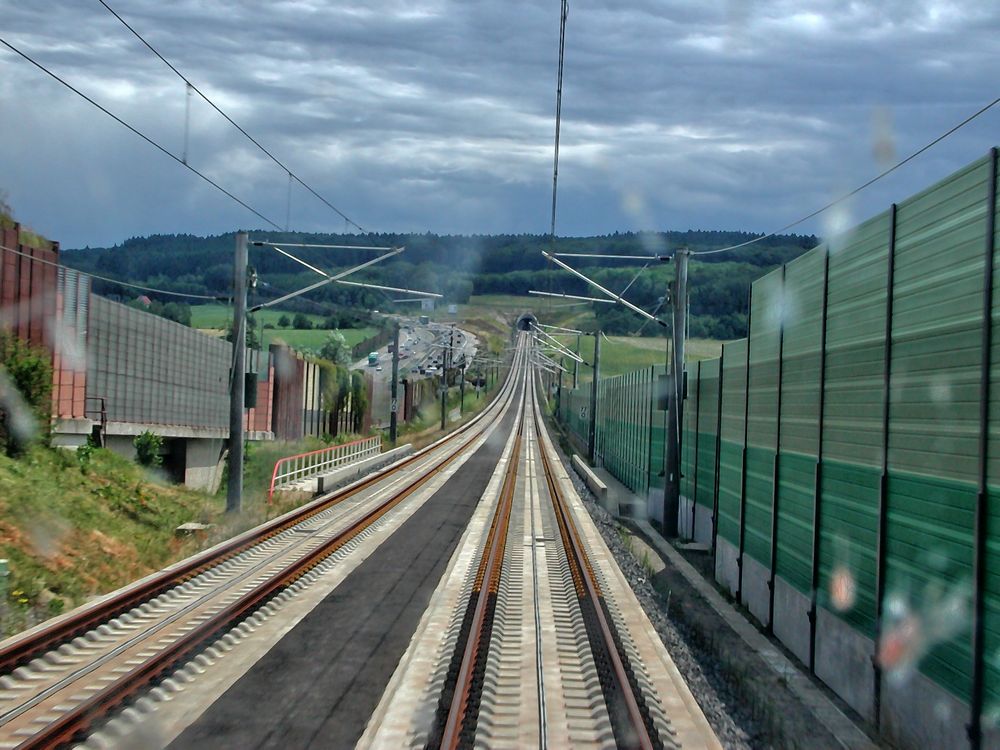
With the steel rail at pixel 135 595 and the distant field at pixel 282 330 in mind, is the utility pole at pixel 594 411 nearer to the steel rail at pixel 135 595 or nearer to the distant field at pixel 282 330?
the distant field at pixel 282 330

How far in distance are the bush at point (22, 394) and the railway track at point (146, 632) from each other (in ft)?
18.0

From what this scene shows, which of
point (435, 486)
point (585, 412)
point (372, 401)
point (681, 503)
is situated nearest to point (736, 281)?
point (585, 412)

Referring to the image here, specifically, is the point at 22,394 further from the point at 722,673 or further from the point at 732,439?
the point at 722,673

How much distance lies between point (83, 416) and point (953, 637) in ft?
83.1

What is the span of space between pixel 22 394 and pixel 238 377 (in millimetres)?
4907

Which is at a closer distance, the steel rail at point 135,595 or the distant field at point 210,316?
the steel rail at point 135,595

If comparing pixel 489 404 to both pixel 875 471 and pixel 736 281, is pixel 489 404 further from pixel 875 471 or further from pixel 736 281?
pixel 875 471

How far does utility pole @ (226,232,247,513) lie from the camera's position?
23844mm

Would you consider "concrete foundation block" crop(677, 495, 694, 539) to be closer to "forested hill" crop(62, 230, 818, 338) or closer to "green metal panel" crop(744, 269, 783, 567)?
"green metal panel" crop(744, 269, 783, 567)

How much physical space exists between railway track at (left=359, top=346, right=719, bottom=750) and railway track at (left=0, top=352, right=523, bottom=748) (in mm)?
2550

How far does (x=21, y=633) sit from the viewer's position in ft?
38.1

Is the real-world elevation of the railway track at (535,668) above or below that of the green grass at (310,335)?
below

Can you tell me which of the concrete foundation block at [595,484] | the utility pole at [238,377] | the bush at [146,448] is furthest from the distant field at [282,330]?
the utility pole at [238,377]

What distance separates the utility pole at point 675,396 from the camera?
25.8 meters
